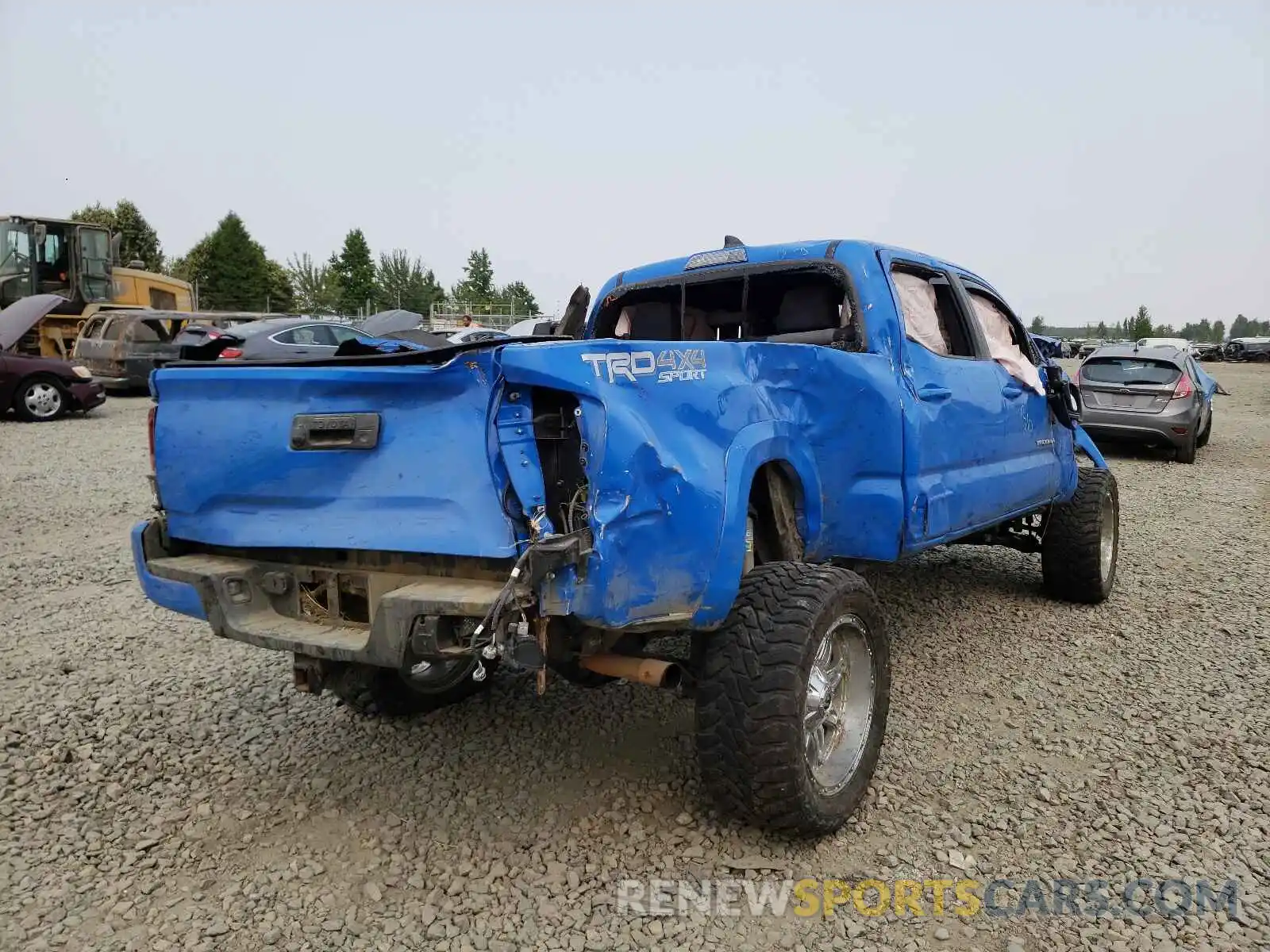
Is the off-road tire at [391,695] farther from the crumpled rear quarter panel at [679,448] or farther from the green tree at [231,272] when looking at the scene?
the green tree at [231,272]

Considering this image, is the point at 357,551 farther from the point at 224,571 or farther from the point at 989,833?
the point at 989,833

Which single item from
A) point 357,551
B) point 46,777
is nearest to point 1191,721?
point 357,551

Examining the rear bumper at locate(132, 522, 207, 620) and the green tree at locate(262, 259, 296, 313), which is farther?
the green tree at locate(262, 259, 296, 313)

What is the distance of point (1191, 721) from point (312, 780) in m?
3.63

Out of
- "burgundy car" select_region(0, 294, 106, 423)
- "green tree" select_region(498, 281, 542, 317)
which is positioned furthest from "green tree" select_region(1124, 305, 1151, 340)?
"burgundy car" select_region(0, 294, 106, 423)

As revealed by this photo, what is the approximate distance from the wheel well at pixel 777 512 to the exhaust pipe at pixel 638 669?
2.32 ft

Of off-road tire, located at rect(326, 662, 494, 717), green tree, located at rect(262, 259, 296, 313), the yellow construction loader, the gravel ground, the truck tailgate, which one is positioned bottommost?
the gravel ground

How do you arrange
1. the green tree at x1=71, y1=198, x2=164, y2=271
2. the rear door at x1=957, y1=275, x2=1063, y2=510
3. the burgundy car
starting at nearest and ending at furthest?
1. the rear door at x1=957, y1=275, x2=1063, y2=510
2. the burgundy car
3. the green tree at x1=71, y1=198, x2=164, y2=271

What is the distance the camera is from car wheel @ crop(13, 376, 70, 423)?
45.6 feet

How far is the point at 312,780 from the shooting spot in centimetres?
341

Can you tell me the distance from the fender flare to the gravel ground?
85cm

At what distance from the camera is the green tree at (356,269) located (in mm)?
58781

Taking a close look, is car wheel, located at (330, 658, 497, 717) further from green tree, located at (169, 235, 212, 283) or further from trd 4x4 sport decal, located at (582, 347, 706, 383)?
green tree, located at (169, 235, 212, 283)

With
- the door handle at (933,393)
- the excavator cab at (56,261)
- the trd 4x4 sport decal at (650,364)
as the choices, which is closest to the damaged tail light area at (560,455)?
the trd 4x4 sport decal at (650,364)
